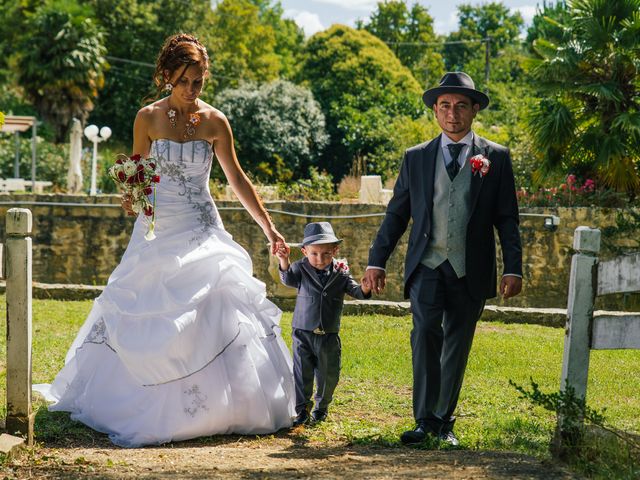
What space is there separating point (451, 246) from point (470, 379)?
277cm

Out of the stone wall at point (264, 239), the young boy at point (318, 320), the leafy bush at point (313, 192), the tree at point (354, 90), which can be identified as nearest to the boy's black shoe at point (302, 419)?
the young boy at point (318, 320)

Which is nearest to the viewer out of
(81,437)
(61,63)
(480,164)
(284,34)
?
(480,164)

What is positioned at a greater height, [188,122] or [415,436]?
[188,122]

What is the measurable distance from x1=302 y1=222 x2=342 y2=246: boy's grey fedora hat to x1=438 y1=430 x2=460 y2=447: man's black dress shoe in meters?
1.37

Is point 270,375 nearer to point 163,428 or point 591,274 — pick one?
point 163,428

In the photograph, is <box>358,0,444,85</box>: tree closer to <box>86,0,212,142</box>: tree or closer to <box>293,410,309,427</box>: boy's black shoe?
<box>86,0,212,142</box>: tree

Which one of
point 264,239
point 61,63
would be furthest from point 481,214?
point 61,63

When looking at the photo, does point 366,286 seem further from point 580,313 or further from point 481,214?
point 580,313

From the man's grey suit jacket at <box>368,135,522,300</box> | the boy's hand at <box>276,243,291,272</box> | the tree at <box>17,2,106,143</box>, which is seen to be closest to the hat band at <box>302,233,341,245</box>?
the boy's hand at <box>276,243,291,272</box>

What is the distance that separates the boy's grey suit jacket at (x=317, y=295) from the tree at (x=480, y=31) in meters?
60.5

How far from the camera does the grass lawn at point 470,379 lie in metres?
5.58

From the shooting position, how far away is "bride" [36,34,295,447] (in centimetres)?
531

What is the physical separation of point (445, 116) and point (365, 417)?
2.08m

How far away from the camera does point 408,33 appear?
52.8 metres
